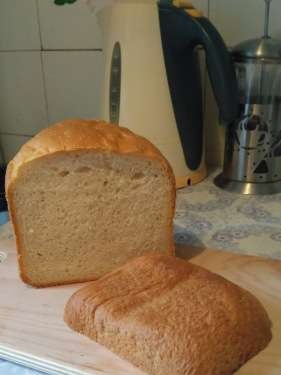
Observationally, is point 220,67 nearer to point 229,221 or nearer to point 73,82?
point 229,221

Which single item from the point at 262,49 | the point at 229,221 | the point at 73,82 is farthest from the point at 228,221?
the point at 73,82

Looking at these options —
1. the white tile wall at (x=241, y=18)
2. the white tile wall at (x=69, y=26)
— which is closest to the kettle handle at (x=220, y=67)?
the white tile wall at (x=241, y=18)

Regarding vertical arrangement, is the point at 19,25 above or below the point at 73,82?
above

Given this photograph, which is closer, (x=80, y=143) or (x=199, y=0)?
(x=80, y=143)

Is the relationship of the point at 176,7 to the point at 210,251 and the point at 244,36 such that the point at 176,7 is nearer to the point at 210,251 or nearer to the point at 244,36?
the point at 244,36

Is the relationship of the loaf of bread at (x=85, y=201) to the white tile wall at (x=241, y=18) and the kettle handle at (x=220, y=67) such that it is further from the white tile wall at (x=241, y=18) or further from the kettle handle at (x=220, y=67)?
the white tile wall at (x=241, y=18)

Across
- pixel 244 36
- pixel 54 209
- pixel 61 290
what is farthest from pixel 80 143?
pixel 244 36
